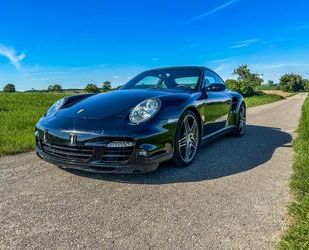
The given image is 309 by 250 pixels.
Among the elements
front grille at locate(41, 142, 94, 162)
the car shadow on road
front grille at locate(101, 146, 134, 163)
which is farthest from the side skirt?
front grille at locate(41, 142, 94, 162)

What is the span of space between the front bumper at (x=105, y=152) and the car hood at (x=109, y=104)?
1.10 ft

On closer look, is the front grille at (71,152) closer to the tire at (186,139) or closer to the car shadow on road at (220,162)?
the car shadow on road at (220,162)

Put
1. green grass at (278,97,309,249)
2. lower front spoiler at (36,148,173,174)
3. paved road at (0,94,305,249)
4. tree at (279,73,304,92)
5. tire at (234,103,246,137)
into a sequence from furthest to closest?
tree at (279,73,304,92) → tire at (234,103,246,137) → lower front spoiler at (36,148,173,174) → paved road at (0,94,305,249) → green grass at (278,97,309,249)

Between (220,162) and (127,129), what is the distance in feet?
5.50

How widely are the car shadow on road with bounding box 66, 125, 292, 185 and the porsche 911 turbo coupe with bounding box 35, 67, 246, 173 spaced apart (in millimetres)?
201

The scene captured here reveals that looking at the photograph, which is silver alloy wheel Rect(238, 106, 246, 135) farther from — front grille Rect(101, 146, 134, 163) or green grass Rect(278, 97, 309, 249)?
front grille Rect(101, 146, 134, 163)

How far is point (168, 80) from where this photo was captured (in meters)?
5.21

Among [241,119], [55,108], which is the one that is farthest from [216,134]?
[55,108]

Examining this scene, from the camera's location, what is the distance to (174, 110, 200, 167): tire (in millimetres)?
3998

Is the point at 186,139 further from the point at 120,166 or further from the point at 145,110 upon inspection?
the point at 120,166

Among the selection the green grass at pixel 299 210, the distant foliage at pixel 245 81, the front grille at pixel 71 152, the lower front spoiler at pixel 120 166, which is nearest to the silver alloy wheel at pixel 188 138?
the lower front spoiler at pixel 120 166

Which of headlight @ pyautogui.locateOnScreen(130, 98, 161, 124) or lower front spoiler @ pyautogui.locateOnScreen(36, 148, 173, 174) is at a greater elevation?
headlight @ pyautogui.locateOnScreen(130, 98, 161, 124)

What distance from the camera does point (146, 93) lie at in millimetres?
4332

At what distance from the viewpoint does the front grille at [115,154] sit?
3.40m
